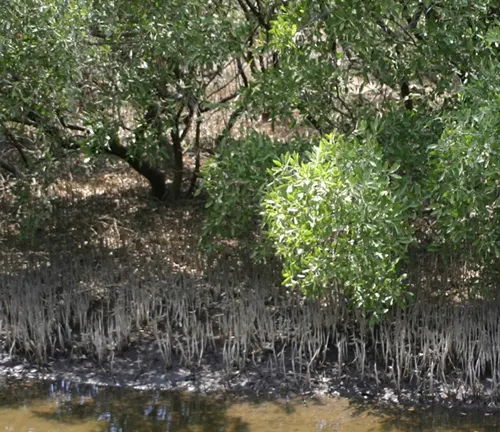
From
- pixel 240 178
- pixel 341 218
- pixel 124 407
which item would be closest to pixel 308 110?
pixel 240 178

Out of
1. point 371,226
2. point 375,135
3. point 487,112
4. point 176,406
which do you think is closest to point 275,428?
point 176,406

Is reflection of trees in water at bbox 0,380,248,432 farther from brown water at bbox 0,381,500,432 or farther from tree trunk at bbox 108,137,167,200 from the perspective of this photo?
tree trunk at bbox 108,137,167,200

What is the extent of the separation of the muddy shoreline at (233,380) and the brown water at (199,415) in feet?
0.32

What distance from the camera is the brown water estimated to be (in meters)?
6.61

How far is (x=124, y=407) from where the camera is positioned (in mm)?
7008

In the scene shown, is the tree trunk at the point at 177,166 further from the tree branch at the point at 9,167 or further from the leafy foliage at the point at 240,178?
the leafy foliage at the point at 240,178

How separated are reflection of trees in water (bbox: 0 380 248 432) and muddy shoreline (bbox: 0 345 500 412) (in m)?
0.11

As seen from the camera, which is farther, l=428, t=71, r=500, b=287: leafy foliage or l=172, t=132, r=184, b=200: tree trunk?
l=172, t=132, r=184, b=200: tree trunk

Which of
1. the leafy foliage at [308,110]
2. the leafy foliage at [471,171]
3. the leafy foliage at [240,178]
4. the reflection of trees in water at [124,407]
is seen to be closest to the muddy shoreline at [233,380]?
the reflection of trees in water at [124,407]

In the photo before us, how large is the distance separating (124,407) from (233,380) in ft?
2.76

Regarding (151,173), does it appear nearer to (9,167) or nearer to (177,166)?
(177,166)

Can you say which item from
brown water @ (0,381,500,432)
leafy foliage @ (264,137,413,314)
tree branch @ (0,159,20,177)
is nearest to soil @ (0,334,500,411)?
brown water @ (0,381,500,432)

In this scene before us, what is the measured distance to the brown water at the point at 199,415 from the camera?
661 cm

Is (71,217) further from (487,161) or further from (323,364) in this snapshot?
(487,161)
